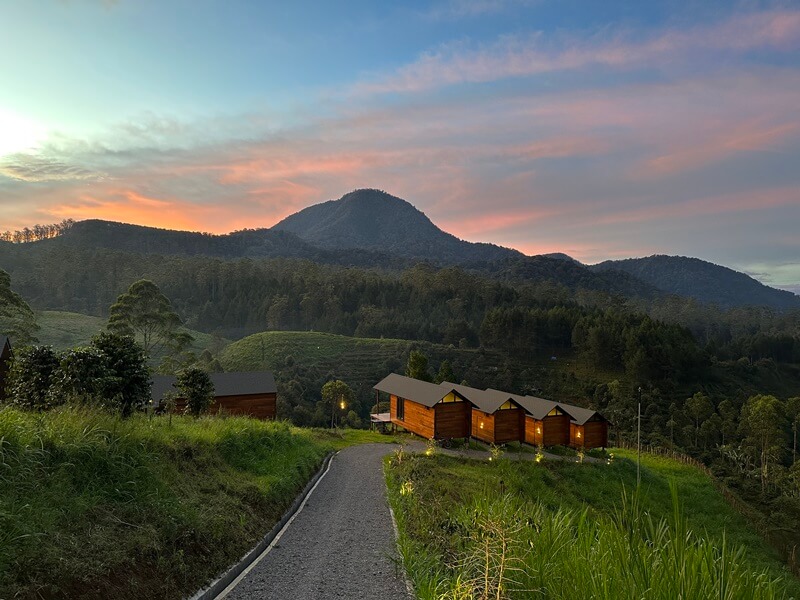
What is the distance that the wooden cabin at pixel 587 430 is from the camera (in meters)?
38.3

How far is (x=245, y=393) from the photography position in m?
38.2

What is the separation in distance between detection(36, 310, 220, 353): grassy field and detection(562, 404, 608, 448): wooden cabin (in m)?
60.7

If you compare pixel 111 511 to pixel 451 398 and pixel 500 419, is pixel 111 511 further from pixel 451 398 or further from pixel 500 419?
pixel 500 419

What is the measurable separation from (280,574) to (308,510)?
570 cm

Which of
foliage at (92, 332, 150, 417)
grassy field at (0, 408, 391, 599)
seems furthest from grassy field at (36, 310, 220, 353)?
grassy field at (0, 408, 391, 599)

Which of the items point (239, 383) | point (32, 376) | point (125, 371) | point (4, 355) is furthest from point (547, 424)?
point (4, 355)

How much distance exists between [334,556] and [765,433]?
58.1m

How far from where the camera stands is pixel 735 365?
336 ft

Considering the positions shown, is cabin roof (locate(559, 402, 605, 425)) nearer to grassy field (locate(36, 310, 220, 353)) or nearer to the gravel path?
the gravel path

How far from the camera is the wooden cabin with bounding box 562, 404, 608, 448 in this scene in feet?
126

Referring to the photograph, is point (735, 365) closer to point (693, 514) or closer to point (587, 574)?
point (693, 514)

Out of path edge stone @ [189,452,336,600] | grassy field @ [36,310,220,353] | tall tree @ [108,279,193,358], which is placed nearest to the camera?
path edge stone @ [189,452,336,600]

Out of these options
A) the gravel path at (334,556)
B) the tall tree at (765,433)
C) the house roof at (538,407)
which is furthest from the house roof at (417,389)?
the tall tree at (765,433)

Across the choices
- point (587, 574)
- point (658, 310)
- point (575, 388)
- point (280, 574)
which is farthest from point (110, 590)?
point (658, 310)
